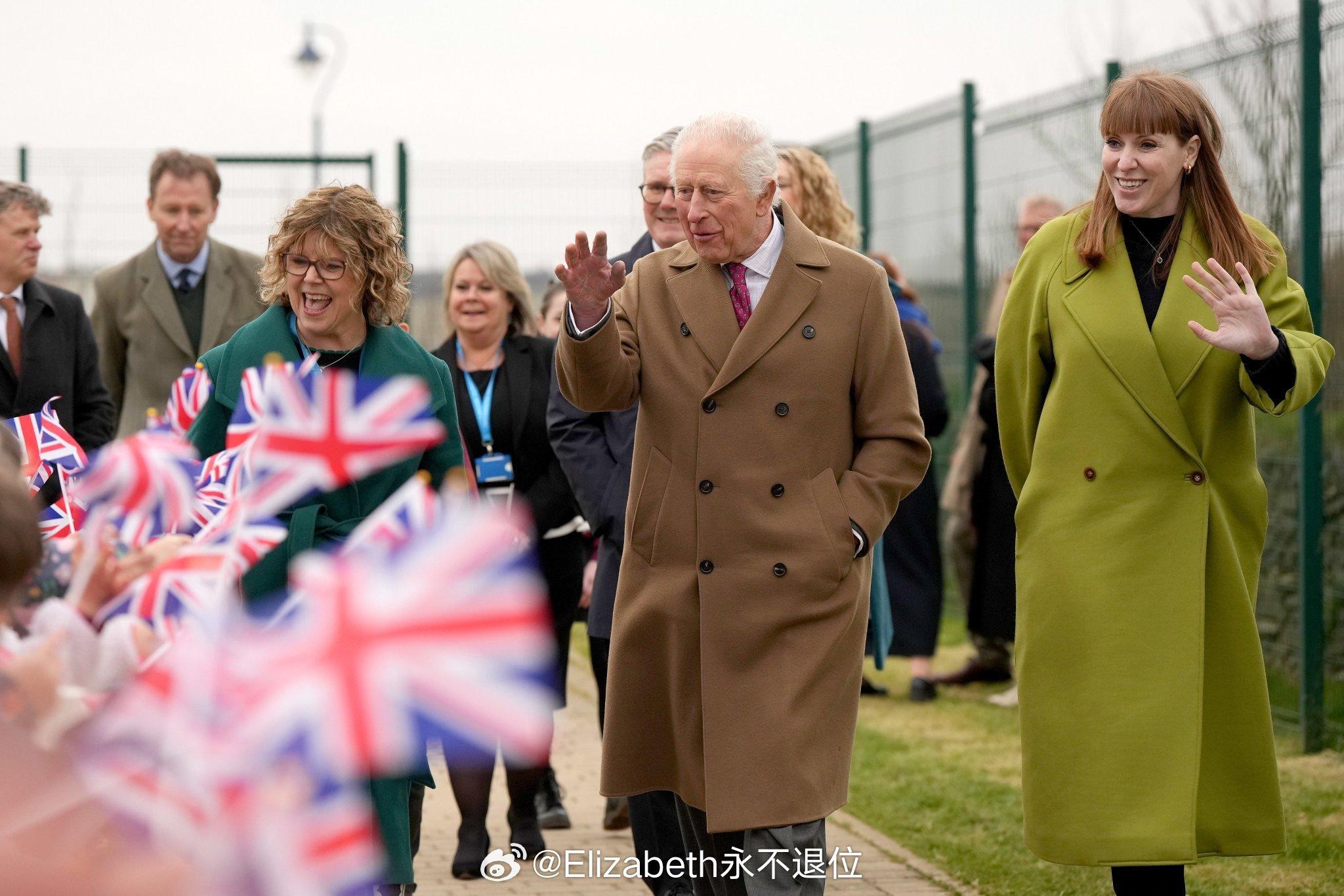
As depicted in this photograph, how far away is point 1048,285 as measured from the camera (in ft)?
14.8

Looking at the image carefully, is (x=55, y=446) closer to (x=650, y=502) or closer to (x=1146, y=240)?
(x=650, y=502)

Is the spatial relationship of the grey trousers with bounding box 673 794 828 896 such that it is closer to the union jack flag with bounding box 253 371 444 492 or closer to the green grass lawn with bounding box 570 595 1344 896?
the green grass lawn with bounding box 570 595 1344 896

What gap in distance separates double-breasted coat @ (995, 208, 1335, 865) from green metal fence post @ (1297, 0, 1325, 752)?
323 centimetres

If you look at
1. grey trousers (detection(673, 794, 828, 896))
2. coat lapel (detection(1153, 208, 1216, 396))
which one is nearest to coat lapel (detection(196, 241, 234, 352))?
grey trousers (detection(673, 794, 828, 896))

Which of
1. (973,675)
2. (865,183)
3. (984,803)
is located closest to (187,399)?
(984,803)

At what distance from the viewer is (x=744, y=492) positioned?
403 cm

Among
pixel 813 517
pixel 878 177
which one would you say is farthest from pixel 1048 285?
pixel 878 177

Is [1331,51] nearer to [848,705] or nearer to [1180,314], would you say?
[1180,314]

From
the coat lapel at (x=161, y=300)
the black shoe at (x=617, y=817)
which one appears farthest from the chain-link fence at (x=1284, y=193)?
the coat lapel at (x=161, y=300)

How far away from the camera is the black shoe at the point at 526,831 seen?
5.96 m

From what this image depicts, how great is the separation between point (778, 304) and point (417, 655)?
281 cm

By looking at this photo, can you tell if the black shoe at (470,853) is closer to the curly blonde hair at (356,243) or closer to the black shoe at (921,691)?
the curly blonde hair at (356,243)

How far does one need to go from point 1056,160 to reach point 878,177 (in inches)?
116

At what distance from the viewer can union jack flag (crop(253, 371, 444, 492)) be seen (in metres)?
1.89
